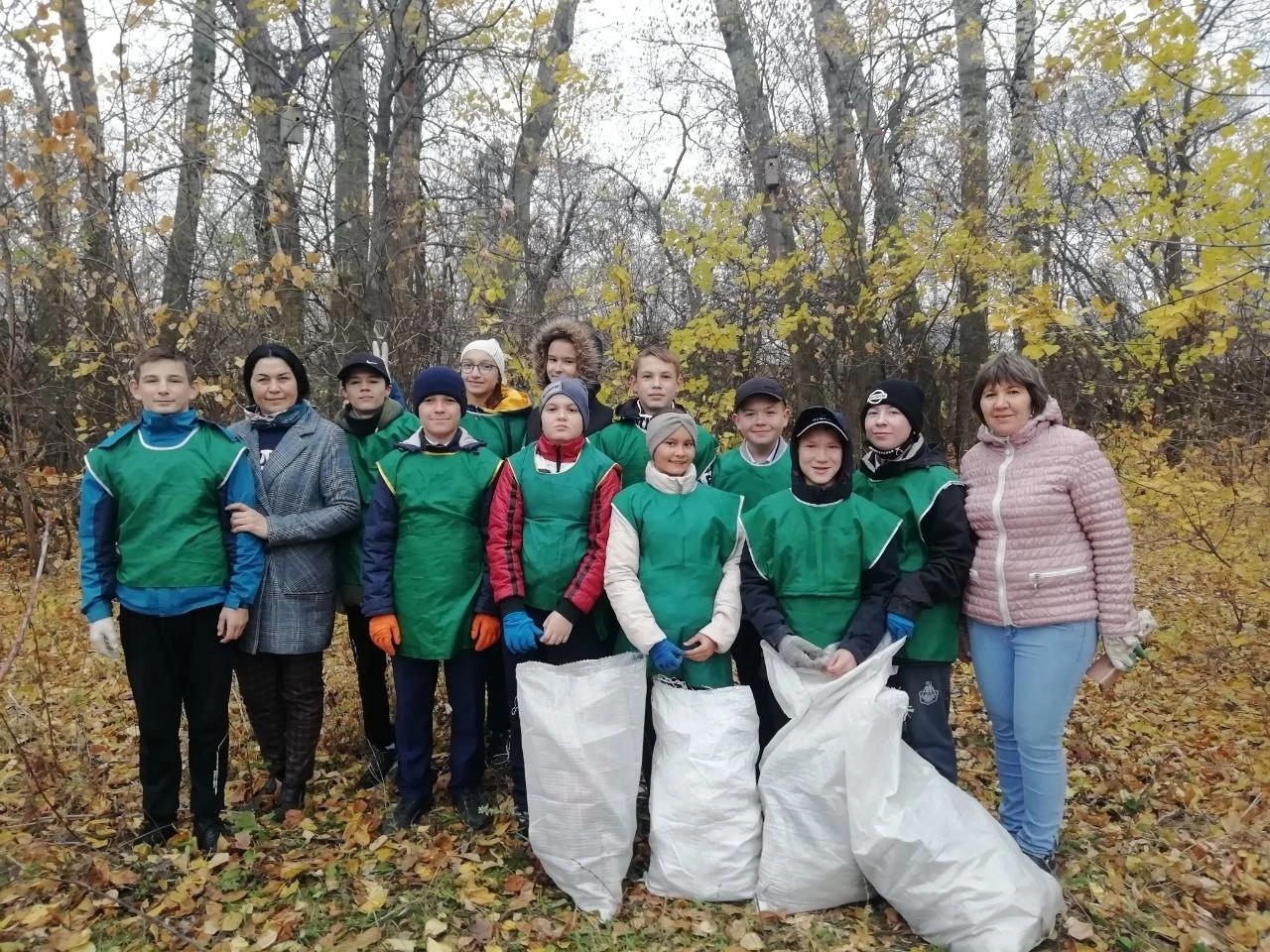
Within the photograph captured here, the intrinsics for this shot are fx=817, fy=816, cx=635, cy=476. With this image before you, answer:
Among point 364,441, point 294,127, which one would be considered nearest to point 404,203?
point 294,127

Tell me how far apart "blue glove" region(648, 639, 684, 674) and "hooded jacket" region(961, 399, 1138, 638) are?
108 cm

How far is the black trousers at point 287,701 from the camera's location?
3209mm

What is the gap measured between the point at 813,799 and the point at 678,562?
87 cm

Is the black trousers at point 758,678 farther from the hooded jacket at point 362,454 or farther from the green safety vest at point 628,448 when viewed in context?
the hooded jacket at point 362,454

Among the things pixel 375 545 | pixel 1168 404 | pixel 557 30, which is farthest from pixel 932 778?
pixel 557 30

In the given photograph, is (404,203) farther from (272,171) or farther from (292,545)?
(292,545)

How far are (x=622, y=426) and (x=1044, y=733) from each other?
6.35 ft

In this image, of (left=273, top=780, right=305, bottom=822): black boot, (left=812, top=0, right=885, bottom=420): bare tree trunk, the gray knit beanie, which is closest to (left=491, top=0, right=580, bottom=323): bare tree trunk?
(left=812, top=0, right=885, bottom=420): bare tree trunk

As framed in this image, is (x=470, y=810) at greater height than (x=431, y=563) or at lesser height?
lesser

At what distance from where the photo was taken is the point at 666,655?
105 inches

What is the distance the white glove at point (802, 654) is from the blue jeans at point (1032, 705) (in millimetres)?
624

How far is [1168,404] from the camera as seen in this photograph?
848cm

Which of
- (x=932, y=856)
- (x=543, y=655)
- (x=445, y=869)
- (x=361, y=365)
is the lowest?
(x=445, y=869)

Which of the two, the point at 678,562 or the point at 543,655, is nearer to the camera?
the point at 678,562
